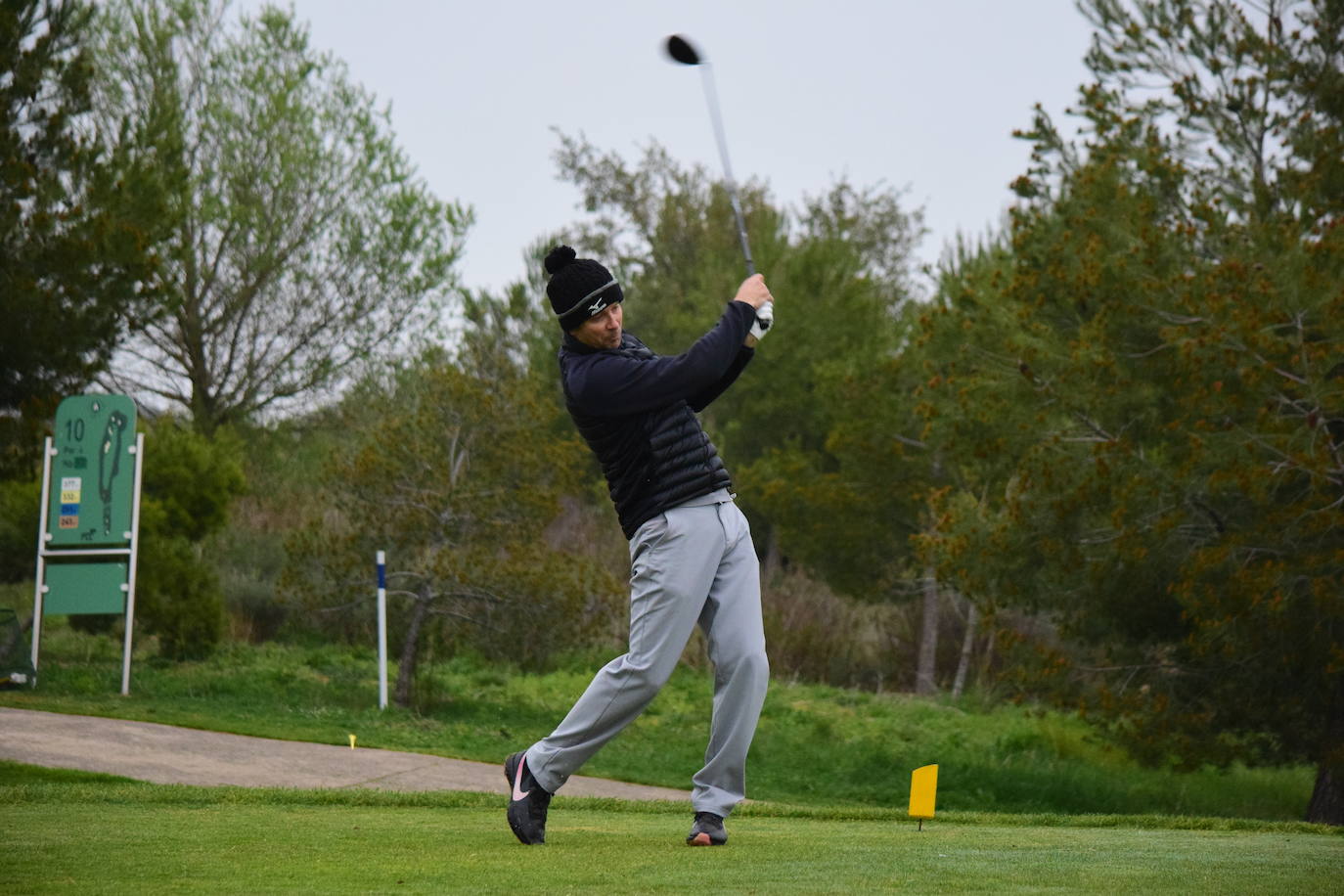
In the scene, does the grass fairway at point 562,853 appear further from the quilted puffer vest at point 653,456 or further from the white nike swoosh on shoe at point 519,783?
the quilted puffer vest at point 653,456

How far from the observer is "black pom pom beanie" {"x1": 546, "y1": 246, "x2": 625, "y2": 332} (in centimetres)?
505

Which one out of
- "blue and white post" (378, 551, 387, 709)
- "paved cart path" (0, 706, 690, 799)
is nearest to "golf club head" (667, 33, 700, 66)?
"paved cart path" (0, 706, 690, 799)

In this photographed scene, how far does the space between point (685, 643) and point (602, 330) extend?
1.06 meters

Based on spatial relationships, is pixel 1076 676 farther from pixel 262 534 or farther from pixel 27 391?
pixel 262 534

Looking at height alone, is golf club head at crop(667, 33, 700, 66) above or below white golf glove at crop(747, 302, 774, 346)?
above

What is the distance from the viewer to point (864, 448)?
1067 inches

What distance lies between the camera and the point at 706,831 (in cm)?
495

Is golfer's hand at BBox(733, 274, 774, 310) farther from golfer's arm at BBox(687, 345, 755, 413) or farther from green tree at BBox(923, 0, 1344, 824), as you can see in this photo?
green tree at BBox(923, 0, 1344, 824)

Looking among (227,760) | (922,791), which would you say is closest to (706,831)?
(922,791)

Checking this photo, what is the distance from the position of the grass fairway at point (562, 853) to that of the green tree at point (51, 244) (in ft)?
34.4

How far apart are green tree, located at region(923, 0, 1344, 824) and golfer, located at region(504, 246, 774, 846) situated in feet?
26.2

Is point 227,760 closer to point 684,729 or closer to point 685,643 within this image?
point 685,643

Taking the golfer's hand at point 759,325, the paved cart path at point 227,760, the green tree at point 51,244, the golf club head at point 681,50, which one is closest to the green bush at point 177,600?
the green tree at point 51,244

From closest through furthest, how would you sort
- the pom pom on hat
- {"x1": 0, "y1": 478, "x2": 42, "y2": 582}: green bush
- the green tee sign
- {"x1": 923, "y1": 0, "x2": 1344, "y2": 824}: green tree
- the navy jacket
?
1. the navy jacket
2. the pom pom on hat
3. {"x1": 923, "y1": 0, "x2": 1344, "y2": 824}: green tree
4. the green tee sign
5. {"x1": 0, "y1": 478, "x2": 42, "y2": 582}: green bush
